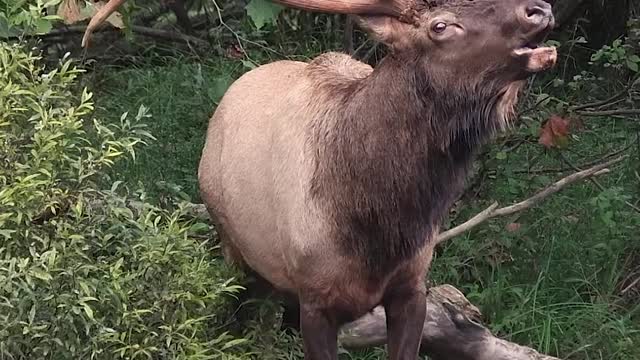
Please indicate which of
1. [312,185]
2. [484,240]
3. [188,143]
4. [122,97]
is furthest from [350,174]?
[122,97]

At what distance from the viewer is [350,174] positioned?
16.4 feet

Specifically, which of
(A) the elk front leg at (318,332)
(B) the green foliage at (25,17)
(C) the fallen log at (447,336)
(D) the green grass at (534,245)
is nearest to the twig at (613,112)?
(D) the green grass at (534,245)

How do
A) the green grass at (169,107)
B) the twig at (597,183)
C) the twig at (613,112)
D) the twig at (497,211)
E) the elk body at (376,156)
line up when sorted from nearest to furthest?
the elk body at (376,156)
the twig at (497,211)
the twig at (613,112)
the twig at (597,183)
the green grass at (169,107)

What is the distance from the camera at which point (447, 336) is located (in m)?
5.90

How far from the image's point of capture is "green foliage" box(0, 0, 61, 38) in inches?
206

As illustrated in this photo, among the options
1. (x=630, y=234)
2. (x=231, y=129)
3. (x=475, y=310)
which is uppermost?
(x=231, y=129)

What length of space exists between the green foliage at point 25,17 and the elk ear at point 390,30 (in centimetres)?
132

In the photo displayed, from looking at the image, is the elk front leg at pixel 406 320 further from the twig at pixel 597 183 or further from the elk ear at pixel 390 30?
the twig at pixel 597 183

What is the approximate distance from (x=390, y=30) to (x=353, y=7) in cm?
18

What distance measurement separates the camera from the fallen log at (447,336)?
591cm

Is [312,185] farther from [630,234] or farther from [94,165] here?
[630,234]

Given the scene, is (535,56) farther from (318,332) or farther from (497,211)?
(497,211)

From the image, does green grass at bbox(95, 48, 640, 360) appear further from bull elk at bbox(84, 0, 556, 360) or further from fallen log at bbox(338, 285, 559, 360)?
bull elk at bbox(84, 0, 556, 360)

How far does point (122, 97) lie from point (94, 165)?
11.4 ft
